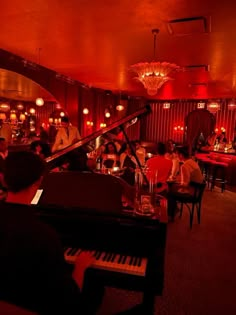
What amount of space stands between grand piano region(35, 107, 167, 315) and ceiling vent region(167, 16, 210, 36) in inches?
98.2

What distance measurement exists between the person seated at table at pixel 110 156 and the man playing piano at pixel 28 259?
493 cm

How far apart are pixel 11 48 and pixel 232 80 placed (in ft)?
20.2

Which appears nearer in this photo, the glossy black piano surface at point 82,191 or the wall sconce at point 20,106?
the glossy black piano surface at point 82,191

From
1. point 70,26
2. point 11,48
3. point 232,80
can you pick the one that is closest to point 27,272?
point 70,26

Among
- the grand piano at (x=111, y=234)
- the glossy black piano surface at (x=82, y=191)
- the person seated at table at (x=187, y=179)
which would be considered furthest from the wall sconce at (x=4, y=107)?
the grand piano at (x=111, y=234)

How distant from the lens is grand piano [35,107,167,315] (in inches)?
69.6

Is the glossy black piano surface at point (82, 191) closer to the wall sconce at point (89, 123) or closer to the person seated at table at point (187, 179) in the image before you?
the person seated at table at point (187, 179)

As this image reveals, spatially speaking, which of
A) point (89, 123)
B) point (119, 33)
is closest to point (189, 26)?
point (119, 33)

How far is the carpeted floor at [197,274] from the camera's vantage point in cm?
250

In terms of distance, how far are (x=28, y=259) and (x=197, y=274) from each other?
2.62 metres

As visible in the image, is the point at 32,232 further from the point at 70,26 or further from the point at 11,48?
the point at 11,48

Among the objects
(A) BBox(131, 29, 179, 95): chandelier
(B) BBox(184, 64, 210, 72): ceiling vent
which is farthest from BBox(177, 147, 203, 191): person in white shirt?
(B) BBox(184, 64, 210, 72): ceiling vent

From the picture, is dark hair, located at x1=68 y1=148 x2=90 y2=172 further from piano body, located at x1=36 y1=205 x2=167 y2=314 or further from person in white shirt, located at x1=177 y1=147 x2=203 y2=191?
person in white shirt, located at x1=177 y1=147 x2=203 y2=191

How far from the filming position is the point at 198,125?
13.8m
